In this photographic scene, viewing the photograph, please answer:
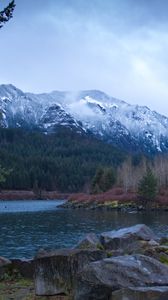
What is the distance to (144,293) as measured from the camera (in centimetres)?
1278

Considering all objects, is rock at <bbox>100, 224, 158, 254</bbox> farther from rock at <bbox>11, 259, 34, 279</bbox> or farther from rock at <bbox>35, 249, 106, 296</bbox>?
rock at <bbox>35, 249, 106, 296</bbox>

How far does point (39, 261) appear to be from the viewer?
58.4ft

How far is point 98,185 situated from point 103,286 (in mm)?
148670

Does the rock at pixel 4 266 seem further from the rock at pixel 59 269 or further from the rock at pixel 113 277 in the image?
the rock at pixel 113 277

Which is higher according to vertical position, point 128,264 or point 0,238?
point 128,264

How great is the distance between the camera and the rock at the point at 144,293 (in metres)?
12.6

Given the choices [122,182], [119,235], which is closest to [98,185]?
Result: [122,182]

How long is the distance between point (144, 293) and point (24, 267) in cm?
1072

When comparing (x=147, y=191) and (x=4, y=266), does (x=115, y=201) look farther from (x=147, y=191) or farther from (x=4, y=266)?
(x=4, y=266)

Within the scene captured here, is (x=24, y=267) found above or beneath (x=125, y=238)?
beneath

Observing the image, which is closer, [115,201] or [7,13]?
[7,13]

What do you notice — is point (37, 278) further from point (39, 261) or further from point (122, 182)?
point (122, 182)

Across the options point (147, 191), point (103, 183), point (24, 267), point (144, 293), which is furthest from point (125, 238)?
point (103, 183)

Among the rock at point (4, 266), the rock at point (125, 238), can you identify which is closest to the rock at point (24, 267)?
the rock at point (4, 266)
